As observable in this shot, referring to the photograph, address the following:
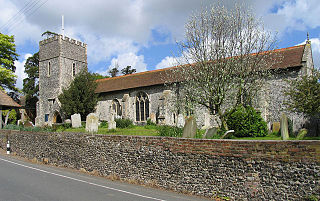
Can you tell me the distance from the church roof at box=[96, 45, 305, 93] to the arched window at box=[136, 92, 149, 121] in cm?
131

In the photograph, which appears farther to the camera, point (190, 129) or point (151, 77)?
point (151, 77)

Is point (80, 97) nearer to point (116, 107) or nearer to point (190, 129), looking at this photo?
point (116, 107)

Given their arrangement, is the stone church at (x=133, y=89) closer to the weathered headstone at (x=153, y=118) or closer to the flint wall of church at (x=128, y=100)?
the flint wall of church at (x=128, y=100)

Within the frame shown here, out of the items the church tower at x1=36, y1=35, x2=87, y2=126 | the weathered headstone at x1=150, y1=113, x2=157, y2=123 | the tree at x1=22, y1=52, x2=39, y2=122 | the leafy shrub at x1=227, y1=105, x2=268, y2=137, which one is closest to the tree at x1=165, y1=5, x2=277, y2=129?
the leafy shrub at x1=227, y1=105, x2=268, y2=137

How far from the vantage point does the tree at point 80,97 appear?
93.0 feet

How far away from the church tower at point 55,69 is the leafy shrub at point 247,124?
2348cm

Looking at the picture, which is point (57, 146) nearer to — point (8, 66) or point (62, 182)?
point (62, 182)

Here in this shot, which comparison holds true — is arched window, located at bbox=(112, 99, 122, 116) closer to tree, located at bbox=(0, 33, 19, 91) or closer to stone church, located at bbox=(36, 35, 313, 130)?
stone church, located at bbox=(36, 35, 313, 130)

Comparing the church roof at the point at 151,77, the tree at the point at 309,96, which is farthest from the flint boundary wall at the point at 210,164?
the church roof at the point at 151,77

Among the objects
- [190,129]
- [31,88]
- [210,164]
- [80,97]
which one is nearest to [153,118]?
[80,97]

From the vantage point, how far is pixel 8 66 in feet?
115

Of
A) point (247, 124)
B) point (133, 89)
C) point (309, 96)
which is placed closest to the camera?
Answer: point (309, 96)

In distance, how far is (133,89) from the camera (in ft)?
92.4

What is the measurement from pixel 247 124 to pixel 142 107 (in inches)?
578
